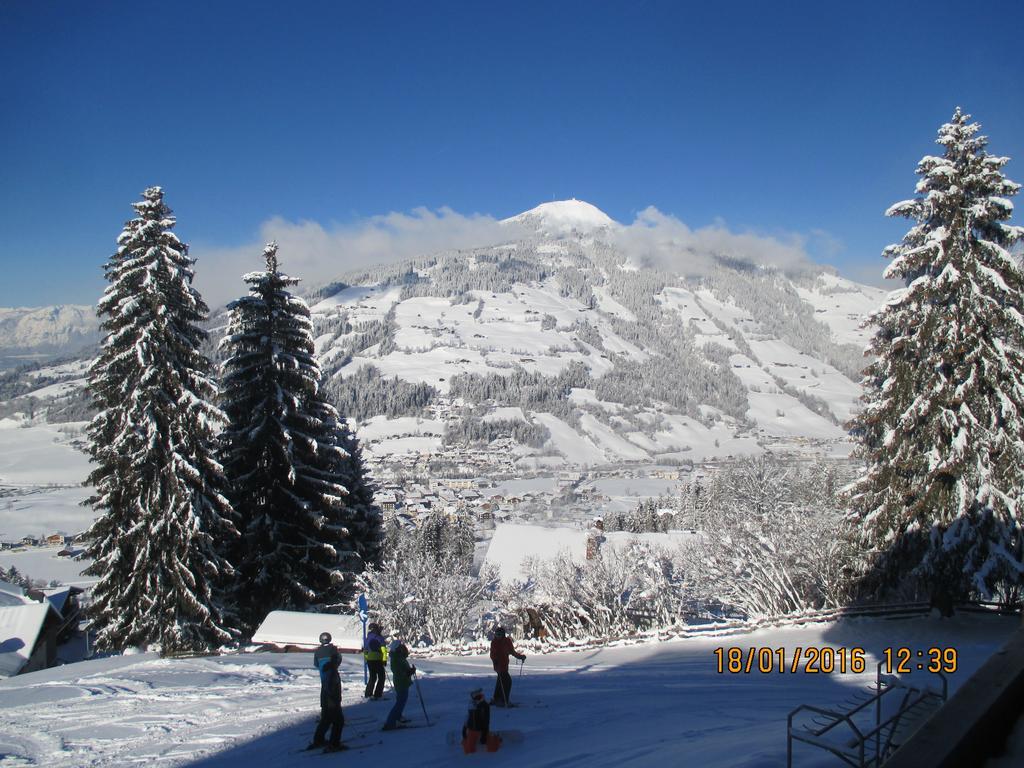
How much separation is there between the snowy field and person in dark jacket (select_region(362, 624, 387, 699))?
30 cm

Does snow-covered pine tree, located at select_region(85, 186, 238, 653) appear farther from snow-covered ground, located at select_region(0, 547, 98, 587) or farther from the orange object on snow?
snow-covered ground, located at select_region(0, 547, 98, 587)

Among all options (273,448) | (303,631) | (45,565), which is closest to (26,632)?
(273,448)

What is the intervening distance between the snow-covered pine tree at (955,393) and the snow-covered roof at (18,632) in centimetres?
3496

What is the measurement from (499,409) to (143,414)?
594 ft

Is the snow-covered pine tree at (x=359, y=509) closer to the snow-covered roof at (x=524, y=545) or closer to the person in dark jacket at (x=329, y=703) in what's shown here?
the person in dark jacket at (x=329, y=703)

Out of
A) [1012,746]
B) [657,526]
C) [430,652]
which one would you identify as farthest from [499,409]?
[1012,746]

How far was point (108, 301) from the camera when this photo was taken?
56.0 ft

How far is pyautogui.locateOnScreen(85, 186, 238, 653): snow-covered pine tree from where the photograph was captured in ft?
55.9

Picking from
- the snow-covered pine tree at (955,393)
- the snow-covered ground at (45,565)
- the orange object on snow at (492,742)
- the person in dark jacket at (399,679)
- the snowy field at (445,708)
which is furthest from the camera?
the snow-covered ground at (45,565)

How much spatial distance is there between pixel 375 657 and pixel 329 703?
2.34 metres

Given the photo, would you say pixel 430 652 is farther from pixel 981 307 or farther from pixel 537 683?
pixel 981 307

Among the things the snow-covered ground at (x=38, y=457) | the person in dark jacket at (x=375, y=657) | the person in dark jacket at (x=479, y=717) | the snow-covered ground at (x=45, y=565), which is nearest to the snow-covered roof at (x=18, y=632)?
the person in dark jacket at (x=375, y=657)

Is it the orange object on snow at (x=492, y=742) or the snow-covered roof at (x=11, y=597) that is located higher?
the orange object on snow at (x=492, y=742)

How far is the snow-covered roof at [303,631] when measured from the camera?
58.5ft
